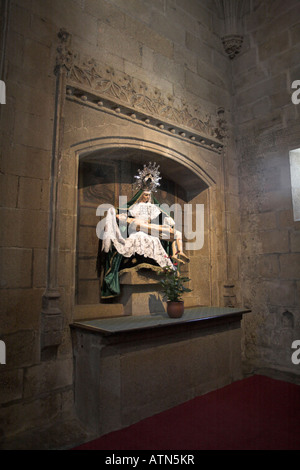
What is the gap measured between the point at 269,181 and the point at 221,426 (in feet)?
11.2

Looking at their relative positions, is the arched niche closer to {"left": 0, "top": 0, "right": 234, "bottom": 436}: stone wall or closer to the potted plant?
the potted plant

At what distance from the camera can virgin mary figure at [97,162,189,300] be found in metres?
3.80

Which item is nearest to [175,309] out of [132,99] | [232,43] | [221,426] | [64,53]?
[221,426]

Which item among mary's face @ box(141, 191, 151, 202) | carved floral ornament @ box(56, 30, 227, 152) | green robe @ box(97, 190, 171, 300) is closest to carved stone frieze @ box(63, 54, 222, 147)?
carved floral ornament @ box(56, 30, 227, 152)

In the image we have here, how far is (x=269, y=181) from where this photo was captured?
4871mm

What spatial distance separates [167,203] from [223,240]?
3.37 feet

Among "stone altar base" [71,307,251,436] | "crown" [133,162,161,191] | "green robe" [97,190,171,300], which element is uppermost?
"crown" [133,162,161,191]

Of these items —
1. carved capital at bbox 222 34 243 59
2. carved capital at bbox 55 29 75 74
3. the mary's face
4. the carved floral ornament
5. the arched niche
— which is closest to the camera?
carved capital at bbox 55 29 75 74

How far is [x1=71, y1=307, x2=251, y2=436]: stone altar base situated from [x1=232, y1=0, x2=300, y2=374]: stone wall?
4.03ft

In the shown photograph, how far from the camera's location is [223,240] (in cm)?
496

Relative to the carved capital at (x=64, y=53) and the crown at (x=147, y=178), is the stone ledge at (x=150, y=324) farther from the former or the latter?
the carved capital at (x=64, y=53)

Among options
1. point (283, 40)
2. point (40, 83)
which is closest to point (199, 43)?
point (283, 40)
